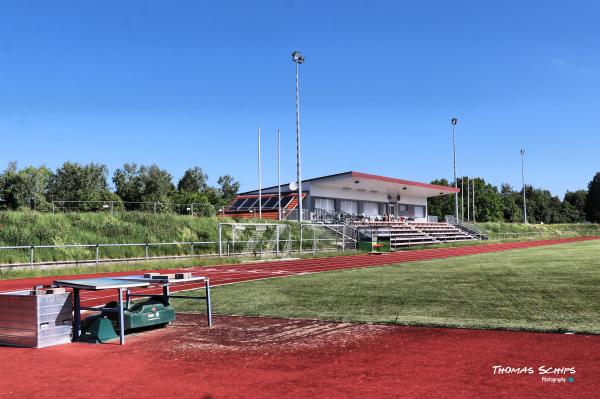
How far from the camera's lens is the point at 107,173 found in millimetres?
100312

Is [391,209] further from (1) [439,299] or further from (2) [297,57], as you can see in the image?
(1) [439,299]

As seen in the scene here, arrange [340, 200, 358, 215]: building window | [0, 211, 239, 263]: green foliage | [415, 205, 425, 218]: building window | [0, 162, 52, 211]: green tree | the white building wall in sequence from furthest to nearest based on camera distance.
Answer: [0, 162, 52, 211]: green tree
[415, 205, 425, 218]: building window
[340, 200, 358, 215]: building window
the white building wall
[0, 211, 239, 263]: green foliage

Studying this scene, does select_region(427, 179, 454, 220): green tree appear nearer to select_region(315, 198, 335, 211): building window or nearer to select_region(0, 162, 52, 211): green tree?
select_region(315, 198, 335, 211): building window

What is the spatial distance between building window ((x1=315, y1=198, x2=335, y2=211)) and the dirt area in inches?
1601

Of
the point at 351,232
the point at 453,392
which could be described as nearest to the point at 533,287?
the point at 453,392

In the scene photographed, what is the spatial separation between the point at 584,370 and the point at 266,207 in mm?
46618

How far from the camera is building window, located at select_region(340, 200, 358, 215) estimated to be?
172 ft

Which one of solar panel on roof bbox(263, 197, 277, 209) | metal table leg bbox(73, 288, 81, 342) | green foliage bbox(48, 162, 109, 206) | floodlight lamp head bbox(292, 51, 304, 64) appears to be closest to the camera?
metal table leg bbox(73, 288, 81, 342)

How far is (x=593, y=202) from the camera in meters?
123

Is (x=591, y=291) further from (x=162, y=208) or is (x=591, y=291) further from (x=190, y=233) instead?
(x=162, y=208)

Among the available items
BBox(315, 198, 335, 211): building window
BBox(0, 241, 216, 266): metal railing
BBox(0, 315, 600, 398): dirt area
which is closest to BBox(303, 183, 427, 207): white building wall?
BBox(315, 198, 335, 211): building window

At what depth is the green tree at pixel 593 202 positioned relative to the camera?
12106cm

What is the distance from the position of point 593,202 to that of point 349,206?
93.7 metres

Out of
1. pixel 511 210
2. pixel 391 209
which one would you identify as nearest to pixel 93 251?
pixel 391 209
